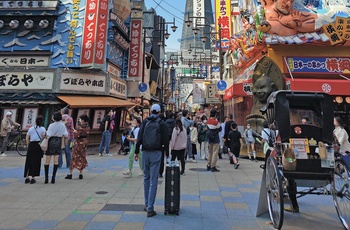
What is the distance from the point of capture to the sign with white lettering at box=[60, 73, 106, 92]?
1473cm

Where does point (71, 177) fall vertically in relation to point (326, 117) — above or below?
below

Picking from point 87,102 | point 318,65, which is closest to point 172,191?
point 87,102

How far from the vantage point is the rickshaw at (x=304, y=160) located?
13.0 ft

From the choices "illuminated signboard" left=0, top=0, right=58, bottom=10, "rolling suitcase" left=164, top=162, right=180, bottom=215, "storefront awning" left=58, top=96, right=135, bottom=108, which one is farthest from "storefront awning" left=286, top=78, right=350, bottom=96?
"illuminated signboard" left=0, top=0, right=58, bottom=10

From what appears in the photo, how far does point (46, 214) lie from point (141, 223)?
1.88m

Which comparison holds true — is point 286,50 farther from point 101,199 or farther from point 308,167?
point 101,199

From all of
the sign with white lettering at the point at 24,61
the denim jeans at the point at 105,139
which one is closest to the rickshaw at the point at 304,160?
the denim jeans at the point at 105,139

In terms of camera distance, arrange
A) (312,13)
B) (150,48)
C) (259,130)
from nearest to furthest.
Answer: (259,130), (312,13), (150,48)

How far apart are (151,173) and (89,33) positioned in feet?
40.9

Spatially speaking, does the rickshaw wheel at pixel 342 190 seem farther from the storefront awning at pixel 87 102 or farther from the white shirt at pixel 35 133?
the storefront awning at pixel 87 102

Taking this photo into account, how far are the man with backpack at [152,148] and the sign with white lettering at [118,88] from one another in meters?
12.3

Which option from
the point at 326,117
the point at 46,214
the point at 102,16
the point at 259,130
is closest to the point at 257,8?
the point at 259,130

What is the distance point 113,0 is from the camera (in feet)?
57.6

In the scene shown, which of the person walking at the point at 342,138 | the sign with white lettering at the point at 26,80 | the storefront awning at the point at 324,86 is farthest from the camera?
the sign with white lettering at the point at 26,80
